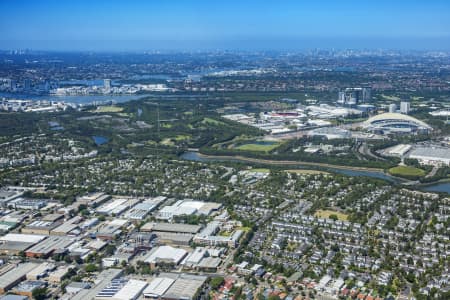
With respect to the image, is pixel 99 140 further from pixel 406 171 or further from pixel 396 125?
pixel 396 125

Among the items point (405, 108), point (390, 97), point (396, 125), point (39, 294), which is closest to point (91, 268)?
point (39, 294)

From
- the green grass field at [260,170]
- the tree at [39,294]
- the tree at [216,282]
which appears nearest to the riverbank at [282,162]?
the green grass field at [260,170]

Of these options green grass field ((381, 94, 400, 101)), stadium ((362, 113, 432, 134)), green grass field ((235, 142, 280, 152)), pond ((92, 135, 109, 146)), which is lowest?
green grass field ((235, 142, 280, 152))

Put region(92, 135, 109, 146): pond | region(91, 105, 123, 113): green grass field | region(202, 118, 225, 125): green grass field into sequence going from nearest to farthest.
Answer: region(92, 135, 109, 146): pond
region(202, 118, 225, 125): green grass field
region(91, 105, 123, 113): green grass field

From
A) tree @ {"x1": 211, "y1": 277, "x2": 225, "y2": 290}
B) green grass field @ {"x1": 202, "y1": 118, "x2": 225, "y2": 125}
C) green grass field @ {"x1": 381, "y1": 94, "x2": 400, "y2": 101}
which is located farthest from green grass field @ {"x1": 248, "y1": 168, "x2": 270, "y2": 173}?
green grass field @ {"x1": 381, "y1": 94, "x2": 400, "y2": 101}

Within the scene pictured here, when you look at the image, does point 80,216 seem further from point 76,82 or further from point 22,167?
point 76,82

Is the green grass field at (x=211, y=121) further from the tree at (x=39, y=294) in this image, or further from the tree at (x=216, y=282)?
the tree at (x=39, y=294)

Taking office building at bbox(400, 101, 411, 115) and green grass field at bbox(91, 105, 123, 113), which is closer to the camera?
office building at bbox(400, 101, 411, 115)

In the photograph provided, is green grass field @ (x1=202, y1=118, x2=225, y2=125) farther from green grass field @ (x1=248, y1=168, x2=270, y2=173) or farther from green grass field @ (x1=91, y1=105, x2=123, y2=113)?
green grass field @ (x1=248, y1=168, x2=270, y2=173)
